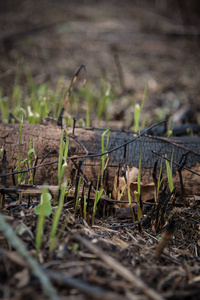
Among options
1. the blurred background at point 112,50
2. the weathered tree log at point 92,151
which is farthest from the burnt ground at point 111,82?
the weathered tree log at point 92,151

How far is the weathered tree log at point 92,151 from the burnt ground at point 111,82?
0.25 m

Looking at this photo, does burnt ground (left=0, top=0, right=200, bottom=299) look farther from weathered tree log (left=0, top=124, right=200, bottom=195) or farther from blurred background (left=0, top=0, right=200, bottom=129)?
weathered tree log (left=0, top=124, right=200, bottom=195)

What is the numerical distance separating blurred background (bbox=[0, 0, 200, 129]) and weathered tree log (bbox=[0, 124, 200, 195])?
3.63 ft

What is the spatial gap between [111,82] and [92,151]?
2.73m

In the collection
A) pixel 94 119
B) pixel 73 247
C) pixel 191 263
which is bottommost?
pixel 191 263

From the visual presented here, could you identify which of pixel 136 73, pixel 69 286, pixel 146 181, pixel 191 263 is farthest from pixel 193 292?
pixel 136 73

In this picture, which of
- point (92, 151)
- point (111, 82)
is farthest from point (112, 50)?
point (92, 151)

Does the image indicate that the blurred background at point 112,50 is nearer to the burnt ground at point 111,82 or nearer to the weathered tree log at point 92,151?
the burnt ground at point 111,82

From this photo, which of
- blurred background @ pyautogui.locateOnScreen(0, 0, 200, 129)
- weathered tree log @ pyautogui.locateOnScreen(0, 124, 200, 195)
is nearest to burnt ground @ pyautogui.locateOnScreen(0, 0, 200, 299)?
blurred background @ pyautogui.locateOnScreen(0, 0, 200, 129)

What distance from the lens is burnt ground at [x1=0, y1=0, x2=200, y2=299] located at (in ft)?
2.77

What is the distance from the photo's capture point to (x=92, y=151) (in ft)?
5.67

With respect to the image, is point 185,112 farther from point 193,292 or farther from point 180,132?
point 193,292

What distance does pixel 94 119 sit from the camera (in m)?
2.99

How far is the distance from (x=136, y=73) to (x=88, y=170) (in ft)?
11.7
